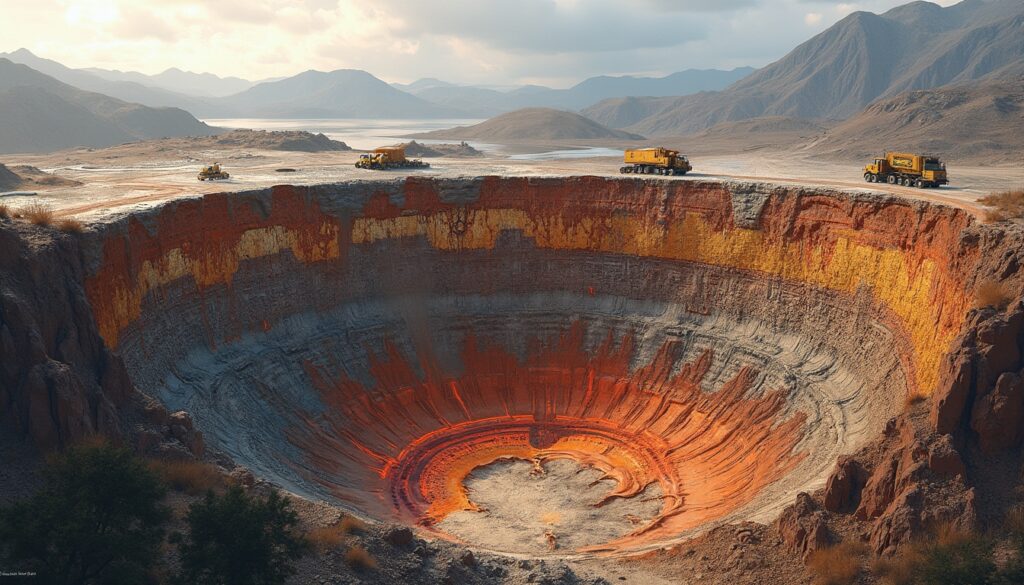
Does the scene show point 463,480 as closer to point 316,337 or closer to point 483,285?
point 316,337

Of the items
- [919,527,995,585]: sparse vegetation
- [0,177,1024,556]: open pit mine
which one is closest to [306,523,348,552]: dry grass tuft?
[0,177,1024,556]: open pit mine

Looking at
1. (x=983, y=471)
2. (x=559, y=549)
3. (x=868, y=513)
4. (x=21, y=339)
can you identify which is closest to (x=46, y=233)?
(x=21, y=339)

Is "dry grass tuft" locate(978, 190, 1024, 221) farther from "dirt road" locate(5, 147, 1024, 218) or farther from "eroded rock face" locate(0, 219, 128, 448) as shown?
"eroded rock face" locate(0, 219, 128, 448)

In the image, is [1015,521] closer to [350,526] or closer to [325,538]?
[350,526]

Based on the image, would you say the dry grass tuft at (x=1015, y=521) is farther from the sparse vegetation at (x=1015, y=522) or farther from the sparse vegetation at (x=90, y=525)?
the sparse vegetation at (x=90, y=525)

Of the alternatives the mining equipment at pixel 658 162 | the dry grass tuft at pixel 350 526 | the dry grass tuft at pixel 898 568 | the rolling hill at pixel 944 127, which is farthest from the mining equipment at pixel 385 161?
the rolling hill at pixel 944 127

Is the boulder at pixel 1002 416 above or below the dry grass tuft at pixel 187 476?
above
